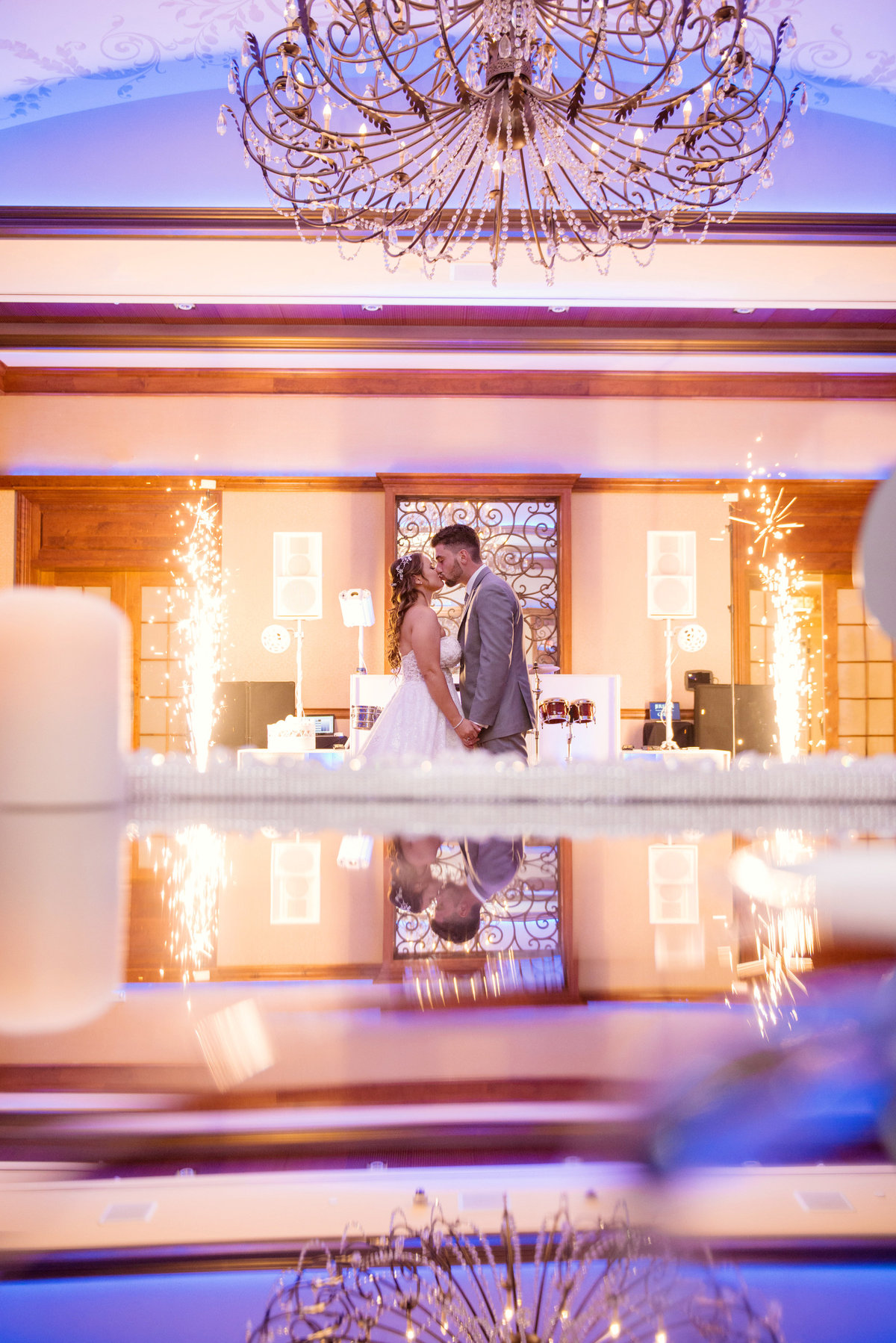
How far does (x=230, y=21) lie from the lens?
440 cm

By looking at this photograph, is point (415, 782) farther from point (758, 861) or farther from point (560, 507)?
point (560, 507)

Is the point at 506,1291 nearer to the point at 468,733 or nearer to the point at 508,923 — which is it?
the point at 508,923

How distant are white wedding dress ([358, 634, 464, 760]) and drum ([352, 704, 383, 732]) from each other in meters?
1.78

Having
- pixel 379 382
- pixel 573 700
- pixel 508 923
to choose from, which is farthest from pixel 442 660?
pixel 379 382

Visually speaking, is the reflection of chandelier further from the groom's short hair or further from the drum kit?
the drum kit

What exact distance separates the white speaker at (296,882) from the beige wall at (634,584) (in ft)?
19.9

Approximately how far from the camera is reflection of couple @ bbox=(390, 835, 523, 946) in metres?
0.53

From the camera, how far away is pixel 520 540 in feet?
22.2

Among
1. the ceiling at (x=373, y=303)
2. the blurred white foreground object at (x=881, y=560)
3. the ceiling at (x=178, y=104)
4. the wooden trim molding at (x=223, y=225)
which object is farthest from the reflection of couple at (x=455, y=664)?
the ceiling at (x=178, y=104)

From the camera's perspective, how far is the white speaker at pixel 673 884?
0.57 metres

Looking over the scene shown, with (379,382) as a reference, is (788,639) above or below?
below

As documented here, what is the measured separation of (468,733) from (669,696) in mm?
3584

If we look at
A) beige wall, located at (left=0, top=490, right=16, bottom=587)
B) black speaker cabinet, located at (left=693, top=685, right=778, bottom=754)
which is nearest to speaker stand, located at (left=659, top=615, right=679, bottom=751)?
black speaker cabinet, located at (left=693, top=685, right=778, bottom=754)

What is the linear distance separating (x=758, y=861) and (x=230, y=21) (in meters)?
5.15
